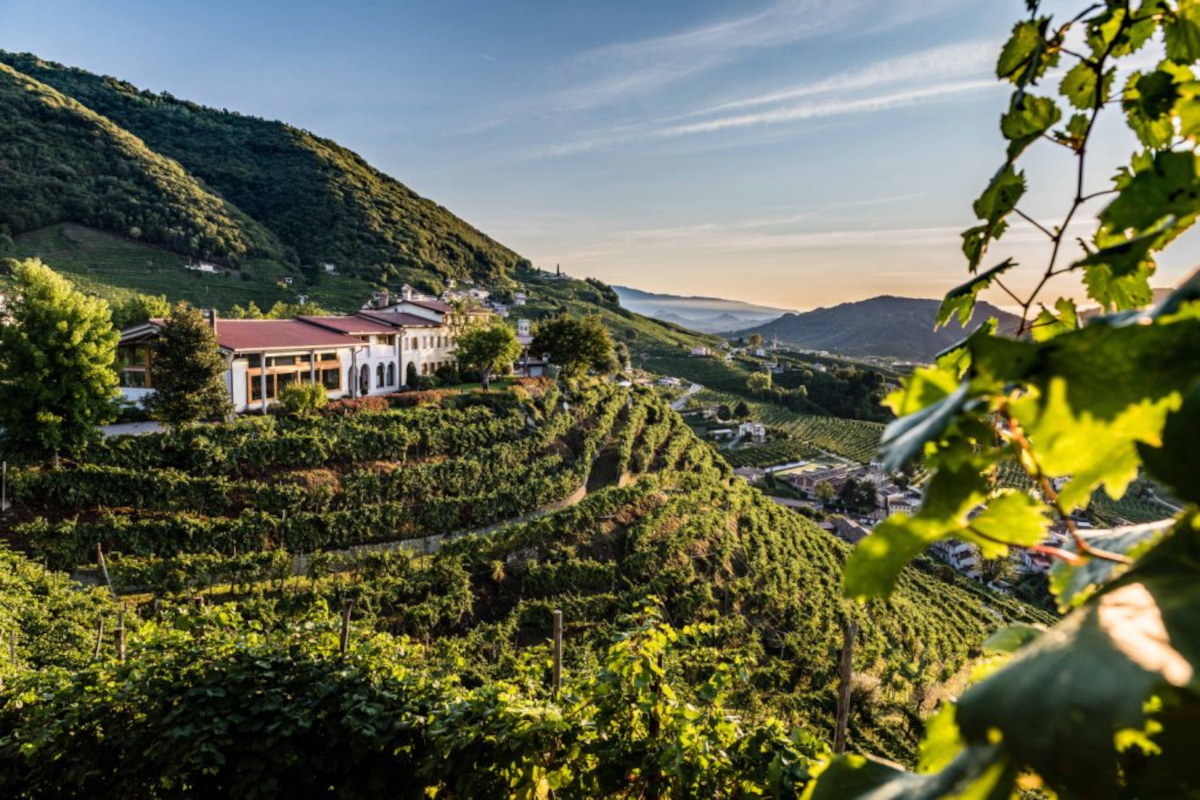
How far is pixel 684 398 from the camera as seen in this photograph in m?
59.7

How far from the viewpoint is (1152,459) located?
0.38 metres

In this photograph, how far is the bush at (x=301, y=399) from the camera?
1906cm

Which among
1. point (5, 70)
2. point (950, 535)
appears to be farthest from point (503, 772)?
point (5, 70)

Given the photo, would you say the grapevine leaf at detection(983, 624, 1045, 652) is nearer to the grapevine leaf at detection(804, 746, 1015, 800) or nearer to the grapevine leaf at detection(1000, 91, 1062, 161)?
the grapevine leaf at detection(804, 746, 1015, 800)

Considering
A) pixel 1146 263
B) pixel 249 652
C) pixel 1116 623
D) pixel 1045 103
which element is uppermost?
pixel 1045 103

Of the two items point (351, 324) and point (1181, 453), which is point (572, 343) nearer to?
point (351, 324)

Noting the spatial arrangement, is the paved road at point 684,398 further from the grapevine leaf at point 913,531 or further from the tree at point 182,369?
the grapevine leaf at point 913,531

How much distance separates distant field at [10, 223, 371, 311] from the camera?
47.1 m

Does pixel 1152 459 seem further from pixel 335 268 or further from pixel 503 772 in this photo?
pixel 335 268

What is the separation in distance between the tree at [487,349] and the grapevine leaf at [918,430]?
83.0 ft

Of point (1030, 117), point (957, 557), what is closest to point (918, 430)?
point (1030, 117)

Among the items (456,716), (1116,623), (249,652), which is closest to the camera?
(1116,623)

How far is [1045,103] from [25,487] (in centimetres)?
1881

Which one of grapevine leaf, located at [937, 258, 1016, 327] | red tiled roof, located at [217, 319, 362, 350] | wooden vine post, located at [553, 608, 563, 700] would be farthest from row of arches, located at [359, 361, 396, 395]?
grapevine leaf, located at [937, 258, 1016, 327]
